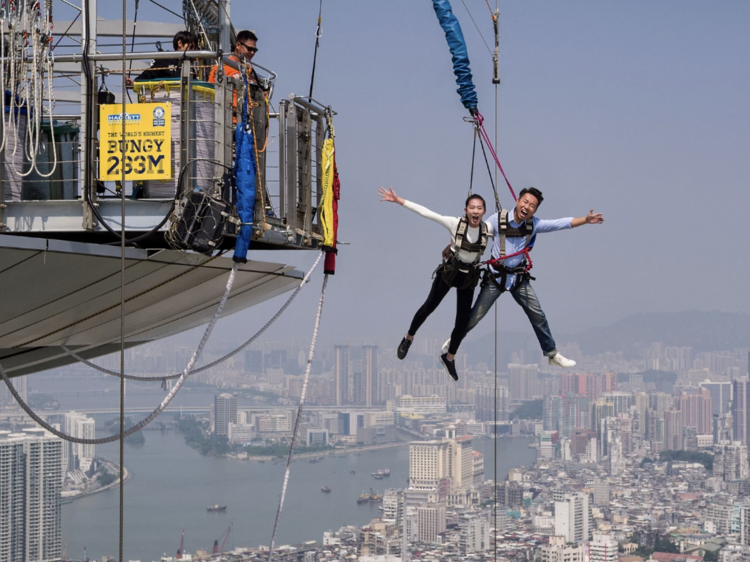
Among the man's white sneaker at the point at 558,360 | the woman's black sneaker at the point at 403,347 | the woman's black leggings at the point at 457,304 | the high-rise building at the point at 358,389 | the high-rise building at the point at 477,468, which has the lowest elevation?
the high-rise building at the point at 477,468

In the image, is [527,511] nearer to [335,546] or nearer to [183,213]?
[335,546]

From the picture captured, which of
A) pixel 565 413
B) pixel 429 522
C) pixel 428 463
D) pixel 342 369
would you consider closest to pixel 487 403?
pixel 565 413

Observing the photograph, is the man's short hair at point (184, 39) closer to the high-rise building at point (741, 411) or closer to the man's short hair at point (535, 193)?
the man's short hair at point (535, 193)

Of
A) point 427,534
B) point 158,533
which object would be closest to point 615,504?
point 427,534

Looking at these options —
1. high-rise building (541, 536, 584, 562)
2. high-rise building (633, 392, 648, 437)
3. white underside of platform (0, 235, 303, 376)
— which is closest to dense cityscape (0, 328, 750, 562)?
high-rise building (541, 536, 584, 562)

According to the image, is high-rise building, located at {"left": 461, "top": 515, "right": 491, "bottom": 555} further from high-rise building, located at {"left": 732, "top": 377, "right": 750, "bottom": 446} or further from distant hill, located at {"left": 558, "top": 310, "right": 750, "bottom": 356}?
distant hill, located at {"left": 558, "top": 310, "right": 750, "bottom": 356}

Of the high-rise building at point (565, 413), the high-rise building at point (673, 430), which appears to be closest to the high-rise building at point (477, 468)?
the high-rise building at point (565, 413)
